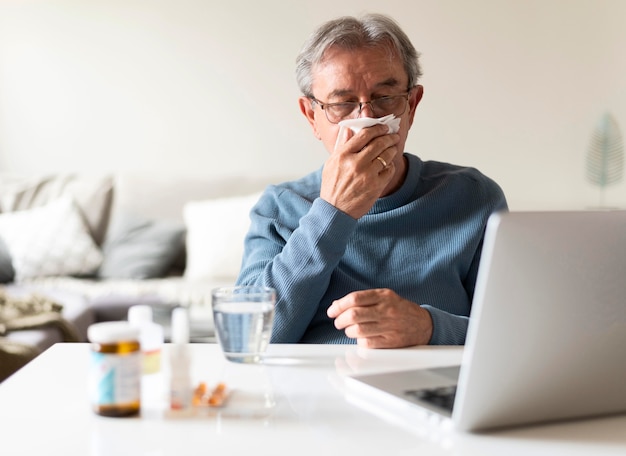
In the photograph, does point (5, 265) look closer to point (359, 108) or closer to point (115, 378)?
point (359, 108)

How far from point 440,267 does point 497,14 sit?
8.74 feet

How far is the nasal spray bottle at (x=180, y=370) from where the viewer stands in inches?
34.3

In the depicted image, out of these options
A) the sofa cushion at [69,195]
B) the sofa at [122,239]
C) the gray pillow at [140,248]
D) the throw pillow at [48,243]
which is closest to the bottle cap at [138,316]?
the sofa at [122,239]

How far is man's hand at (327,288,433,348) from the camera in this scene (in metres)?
1.16

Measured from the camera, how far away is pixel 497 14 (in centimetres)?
389

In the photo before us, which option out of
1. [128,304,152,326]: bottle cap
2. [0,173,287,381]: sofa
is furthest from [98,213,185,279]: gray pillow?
[128,304,152,326]: bottle cap

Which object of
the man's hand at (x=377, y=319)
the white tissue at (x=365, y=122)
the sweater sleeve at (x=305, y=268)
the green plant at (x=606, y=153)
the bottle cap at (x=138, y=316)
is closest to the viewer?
the bottle cap at (x=138, y=316)

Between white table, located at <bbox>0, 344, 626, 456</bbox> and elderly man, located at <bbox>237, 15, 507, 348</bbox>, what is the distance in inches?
15.9

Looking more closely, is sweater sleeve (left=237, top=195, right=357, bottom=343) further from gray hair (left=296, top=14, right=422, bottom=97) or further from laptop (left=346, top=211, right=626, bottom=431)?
laptop (left=346, top=211, right=626, bottom=431)

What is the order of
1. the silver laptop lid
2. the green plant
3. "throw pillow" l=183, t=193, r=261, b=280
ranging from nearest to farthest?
the silver laptop lid → "throw pillow" l=183, t=193, r=261, b=280 → the green plant

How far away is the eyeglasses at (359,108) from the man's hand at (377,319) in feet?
1.56

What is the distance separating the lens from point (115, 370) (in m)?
0.82

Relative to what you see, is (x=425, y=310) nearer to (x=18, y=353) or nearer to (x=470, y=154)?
(x=18, y=353)

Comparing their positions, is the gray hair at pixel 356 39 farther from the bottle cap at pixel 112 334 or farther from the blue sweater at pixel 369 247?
the bottle cap at pixel 112 334
